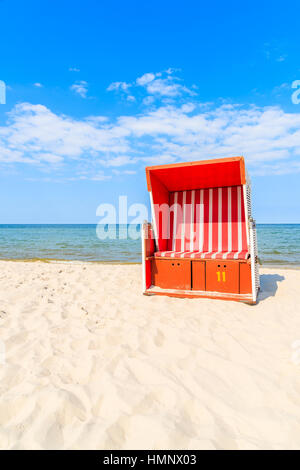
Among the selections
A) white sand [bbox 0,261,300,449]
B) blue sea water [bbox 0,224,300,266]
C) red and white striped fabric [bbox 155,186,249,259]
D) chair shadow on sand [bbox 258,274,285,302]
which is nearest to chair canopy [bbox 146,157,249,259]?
red and white striped fabric [bbox 155,186,249,259]

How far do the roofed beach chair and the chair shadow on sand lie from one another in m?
0.34

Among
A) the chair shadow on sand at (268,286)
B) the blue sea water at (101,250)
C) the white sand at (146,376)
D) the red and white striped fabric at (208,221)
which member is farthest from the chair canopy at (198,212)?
the blue sea water at (101,250)

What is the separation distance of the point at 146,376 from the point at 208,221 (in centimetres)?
446

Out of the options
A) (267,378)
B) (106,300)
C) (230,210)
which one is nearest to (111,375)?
(267,378)

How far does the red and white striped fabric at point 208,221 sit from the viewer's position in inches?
241

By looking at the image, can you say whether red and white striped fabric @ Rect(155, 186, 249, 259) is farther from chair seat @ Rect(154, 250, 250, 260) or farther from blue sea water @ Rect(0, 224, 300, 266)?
blue sea water @ Rect(0, 224, 300, 266)

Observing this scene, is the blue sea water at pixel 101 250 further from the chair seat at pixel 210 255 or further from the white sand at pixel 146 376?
the white sand at pixel 146 376

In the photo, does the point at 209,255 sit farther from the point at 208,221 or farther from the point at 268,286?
the point at 268,286

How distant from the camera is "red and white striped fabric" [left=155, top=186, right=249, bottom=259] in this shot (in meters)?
6.12

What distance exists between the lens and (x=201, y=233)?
6375 mm

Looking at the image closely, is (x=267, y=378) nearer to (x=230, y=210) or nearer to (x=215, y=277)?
(x=215, y=277)

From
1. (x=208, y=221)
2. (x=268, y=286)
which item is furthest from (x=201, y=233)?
(x=268, y=286)
